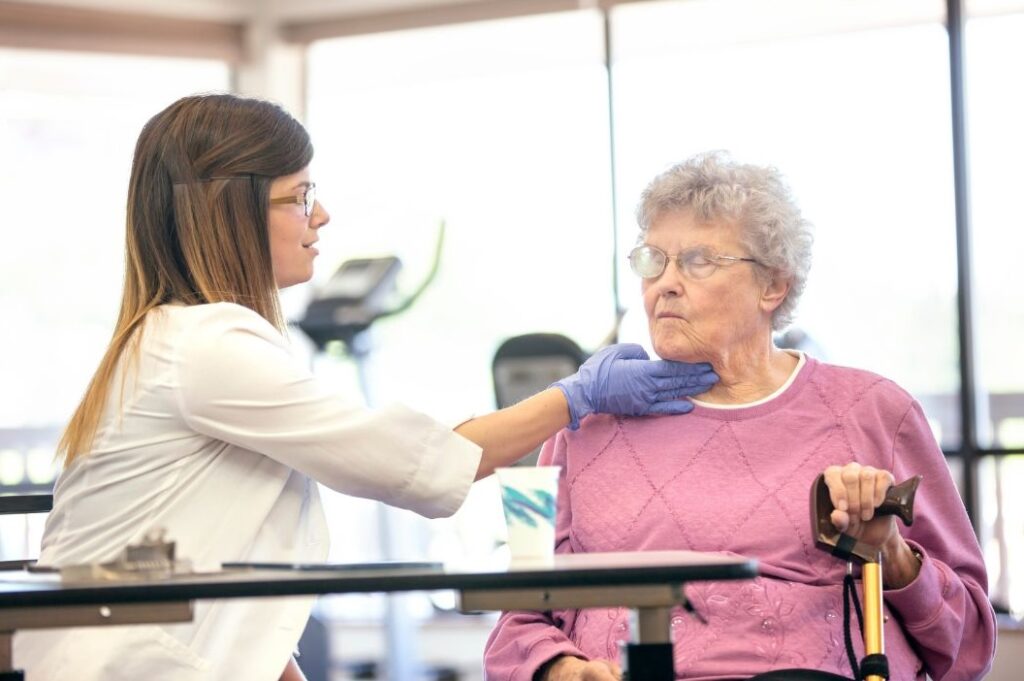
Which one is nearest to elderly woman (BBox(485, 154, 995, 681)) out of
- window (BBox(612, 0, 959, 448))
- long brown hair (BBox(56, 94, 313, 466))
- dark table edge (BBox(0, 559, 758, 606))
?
dark table edge (BBox(0, 559, 758, 606))

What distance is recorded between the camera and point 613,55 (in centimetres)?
464

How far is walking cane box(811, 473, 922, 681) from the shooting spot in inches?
61.1

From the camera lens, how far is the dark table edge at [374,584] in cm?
117

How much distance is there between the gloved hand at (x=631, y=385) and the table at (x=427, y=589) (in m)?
0.64

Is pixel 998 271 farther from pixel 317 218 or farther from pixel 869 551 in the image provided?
pixel 317 218

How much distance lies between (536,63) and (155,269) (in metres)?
3.24

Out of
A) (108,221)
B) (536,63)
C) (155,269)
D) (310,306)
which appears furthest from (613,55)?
(155,269)

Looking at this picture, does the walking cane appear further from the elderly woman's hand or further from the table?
the table

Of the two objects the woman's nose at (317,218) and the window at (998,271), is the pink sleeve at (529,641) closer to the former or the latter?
the woman's nose at (317,218)

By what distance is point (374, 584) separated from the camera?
1.17 meters

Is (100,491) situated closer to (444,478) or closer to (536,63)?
(444,478)

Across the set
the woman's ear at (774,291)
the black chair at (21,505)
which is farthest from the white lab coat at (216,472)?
the woman's ear at (774,291)

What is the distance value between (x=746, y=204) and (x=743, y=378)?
0.26m

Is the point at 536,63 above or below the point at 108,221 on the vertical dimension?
above
